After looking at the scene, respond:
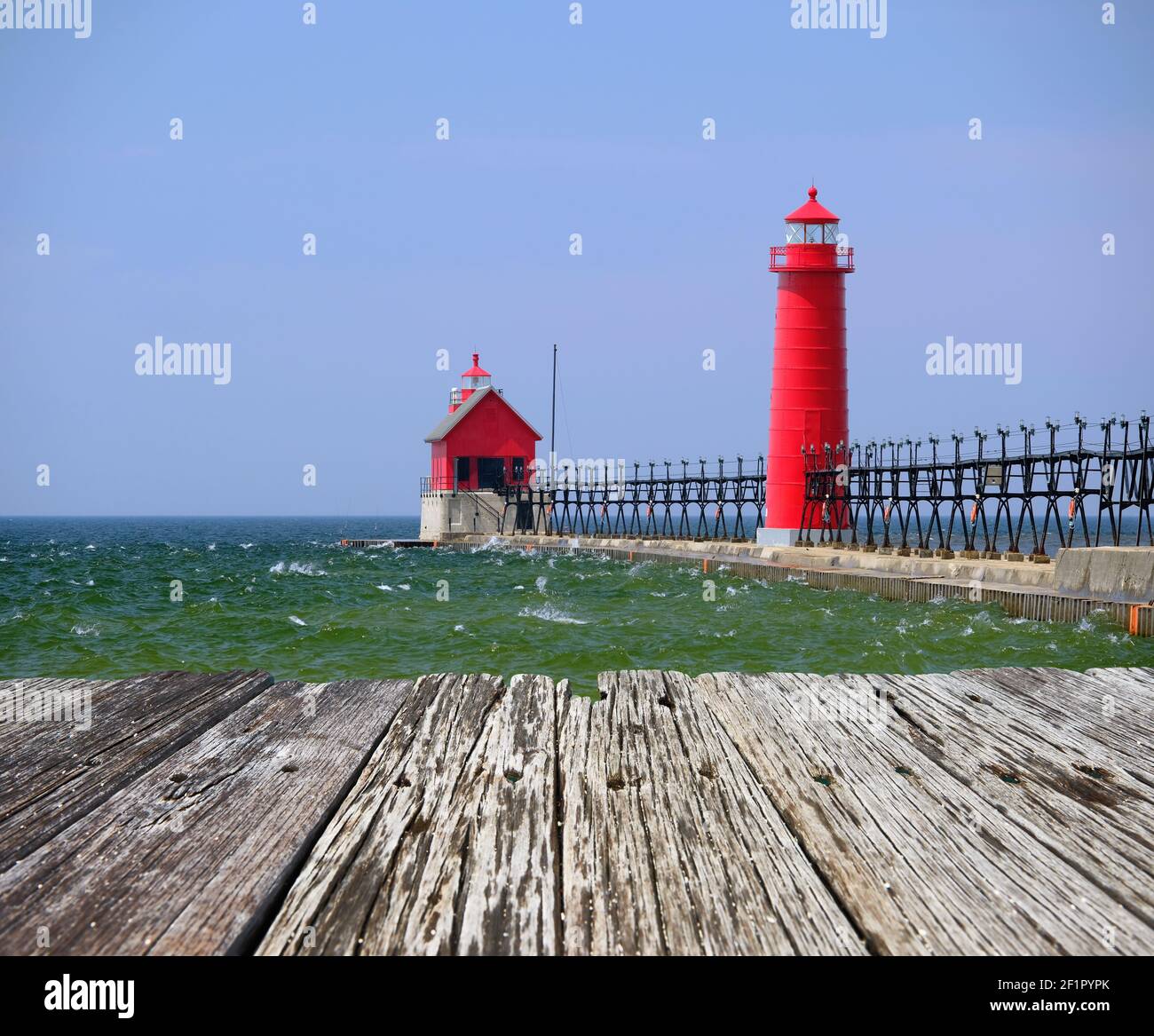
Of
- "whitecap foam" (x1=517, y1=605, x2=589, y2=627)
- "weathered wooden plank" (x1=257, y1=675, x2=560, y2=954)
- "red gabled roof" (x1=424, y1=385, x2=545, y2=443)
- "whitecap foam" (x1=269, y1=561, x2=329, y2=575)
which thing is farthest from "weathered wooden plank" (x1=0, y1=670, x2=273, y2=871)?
"red gabled roof" (x1=424, y1=385, x2=545, y2=443)

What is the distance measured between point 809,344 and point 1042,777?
37.6m

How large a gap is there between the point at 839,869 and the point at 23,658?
774 inches

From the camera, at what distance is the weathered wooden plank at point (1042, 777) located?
3238mm

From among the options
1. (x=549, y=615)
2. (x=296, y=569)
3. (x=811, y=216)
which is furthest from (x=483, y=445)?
(x=549, y=615)

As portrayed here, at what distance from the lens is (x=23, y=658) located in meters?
19.8

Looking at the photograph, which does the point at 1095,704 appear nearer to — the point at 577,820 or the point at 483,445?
the point at 577,820

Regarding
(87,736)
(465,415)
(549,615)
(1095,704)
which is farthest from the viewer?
(465,415)

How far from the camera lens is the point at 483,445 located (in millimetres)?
74250

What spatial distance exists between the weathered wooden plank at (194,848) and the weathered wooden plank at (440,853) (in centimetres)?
10

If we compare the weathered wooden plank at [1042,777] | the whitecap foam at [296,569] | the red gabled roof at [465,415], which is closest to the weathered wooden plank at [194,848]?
the weathered wooden plank at [1042,777]

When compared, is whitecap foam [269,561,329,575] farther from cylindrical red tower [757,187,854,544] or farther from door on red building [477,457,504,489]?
door on red building [477,457,504,489]

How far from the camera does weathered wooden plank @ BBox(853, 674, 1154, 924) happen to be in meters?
3.24
